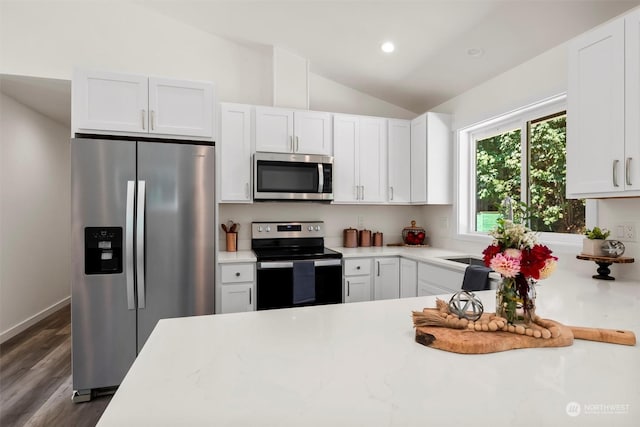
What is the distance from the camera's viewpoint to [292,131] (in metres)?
3.22

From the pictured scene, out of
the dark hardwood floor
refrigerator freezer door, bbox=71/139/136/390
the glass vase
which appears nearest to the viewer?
the glass vase

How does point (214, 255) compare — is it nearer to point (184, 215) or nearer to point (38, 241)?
point (184, 215)

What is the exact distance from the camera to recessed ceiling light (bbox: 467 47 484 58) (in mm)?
2621

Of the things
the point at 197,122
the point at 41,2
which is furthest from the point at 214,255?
the point at 41,2

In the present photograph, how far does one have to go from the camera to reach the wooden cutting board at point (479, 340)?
0.89 meters

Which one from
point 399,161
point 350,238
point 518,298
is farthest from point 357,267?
point 518,298

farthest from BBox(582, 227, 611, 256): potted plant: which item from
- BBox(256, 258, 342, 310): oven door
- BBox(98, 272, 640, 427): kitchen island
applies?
BBox(256, 258, 342, 310): oven door

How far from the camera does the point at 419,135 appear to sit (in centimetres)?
350

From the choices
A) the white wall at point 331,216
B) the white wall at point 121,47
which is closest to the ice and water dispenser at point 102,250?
the white wall at point 331,216

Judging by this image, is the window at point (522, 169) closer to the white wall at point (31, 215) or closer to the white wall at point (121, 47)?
the white wall at point (121, 47)

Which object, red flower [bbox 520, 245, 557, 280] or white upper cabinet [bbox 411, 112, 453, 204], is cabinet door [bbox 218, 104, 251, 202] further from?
red flower [bbox 520, 245, 557, 280]

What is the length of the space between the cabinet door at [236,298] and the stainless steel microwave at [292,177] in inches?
31.8

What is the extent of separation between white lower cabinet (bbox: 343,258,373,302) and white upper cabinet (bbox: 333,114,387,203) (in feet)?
2.21

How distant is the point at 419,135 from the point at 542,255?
273cm
